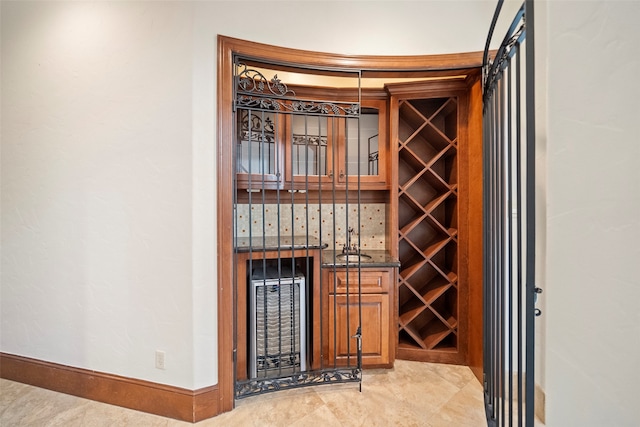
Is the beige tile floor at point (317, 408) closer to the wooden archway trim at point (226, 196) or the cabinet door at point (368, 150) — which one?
the wooden archway trim at point (226, 196)

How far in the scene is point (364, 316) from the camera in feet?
7.05

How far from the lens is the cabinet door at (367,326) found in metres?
2.14

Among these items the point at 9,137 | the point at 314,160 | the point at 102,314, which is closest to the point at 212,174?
the point at 314,160

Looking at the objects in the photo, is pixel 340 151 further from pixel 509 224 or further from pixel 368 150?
pixel 509 224

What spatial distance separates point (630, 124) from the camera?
67cm

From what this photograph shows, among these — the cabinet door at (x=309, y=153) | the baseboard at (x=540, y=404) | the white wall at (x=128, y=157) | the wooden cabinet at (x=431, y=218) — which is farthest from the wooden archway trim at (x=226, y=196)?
the baseboard at (x=540, y=404)

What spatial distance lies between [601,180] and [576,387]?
0.54 meters

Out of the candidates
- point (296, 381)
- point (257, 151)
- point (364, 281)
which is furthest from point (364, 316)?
point (257, 151)

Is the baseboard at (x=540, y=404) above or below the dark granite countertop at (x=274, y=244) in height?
below

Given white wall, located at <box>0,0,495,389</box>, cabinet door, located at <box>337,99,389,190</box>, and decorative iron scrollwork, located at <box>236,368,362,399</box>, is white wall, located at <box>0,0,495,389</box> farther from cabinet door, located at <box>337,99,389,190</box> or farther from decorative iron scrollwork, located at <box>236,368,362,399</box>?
cabinet door, located at <box>337,99,389,190</box>

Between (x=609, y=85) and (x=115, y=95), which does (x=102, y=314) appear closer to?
(x=115, y=95)

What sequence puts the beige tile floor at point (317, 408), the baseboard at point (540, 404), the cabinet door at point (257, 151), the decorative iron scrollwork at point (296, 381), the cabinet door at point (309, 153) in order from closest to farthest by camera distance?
the baseboard at point (540, 404) < the beige tile floor at point (317, 408) < the decorative iron scrollwork at point (296, 381) < the cabinet door at point (257, 151) < the cabinet door at point (309, 153)

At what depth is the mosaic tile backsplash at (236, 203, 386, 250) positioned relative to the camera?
8.52 feet

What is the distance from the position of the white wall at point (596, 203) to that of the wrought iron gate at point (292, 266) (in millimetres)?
1200
